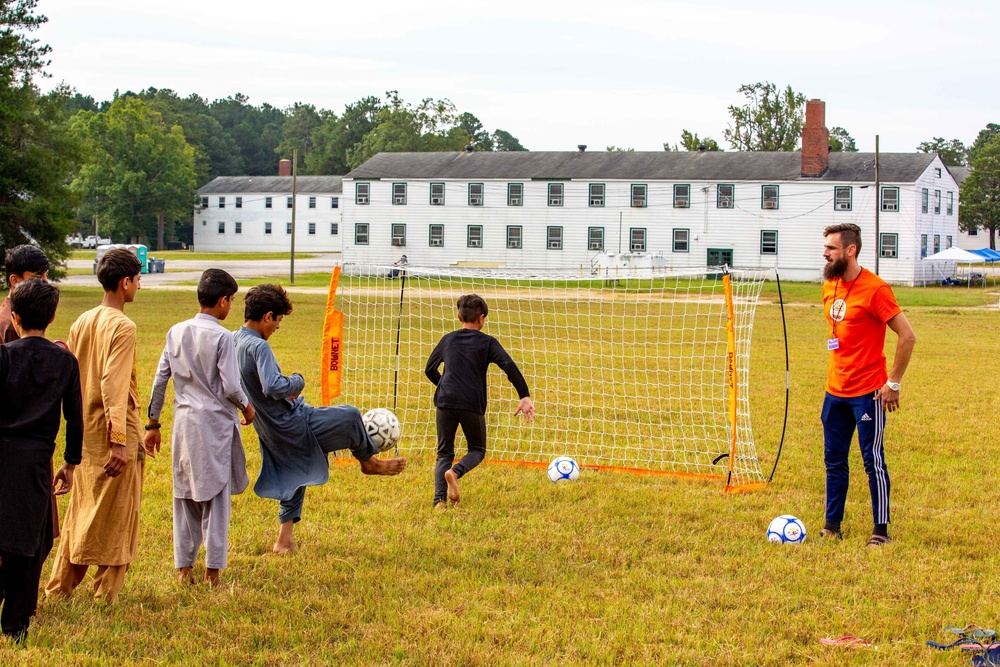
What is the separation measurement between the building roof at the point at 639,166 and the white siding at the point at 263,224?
2552cm

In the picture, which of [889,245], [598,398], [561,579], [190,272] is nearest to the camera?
[561,579]

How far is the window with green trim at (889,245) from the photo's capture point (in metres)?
52.4

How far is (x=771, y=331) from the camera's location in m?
23.3

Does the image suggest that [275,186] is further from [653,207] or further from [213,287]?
[213,287]

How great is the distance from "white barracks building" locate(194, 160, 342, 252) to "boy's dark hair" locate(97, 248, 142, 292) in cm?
8313

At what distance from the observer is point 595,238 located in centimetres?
5716

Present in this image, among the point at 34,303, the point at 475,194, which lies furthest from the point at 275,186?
the point at 34,303

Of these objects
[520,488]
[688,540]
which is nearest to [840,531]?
[688,540]

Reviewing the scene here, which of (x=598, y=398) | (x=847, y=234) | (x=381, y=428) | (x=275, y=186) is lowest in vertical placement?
(x=598, y=398)

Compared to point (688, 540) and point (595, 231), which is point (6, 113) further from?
point (595, 231)

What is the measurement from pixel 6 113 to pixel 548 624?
101 ft

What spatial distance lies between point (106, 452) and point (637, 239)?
52757 mm

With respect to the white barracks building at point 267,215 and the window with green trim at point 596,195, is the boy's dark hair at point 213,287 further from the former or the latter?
the white barracks building at point 267,215

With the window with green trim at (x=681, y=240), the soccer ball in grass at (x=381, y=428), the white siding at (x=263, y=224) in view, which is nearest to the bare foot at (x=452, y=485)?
the soccer ball in grass at (x=381, y=428)
